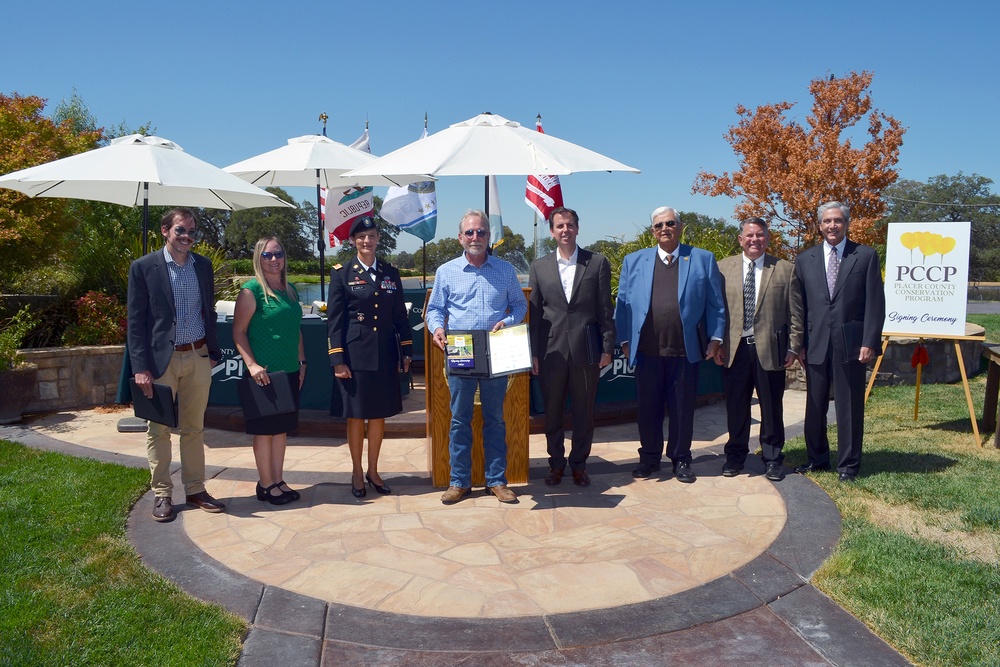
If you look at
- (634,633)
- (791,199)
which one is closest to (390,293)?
(634,633)

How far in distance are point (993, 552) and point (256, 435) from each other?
437 centimetres

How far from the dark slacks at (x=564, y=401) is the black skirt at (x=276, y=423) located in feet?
5.54

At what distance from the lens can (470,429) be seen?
4.83m

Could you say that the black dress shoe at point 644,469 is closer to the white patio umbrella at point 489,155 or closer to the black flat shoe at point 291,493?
the white patio umbrella at point 489,155

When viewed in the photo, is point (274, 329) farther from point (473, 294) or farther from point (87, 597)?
point (87, 597)

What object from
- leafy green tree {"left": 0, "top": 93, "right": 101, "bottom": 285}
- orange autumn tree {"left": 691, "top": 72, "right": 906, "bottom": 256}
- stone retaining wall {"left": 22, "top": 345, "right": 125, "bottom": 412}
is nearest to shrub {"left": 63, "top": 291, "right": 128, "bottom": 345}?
stone retaining wall {"left": 22, "top": 345, "right": 125, "bottom": 412}

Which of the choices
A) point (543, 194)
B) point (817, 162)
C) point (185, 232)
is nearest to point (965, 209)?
point (817, 162)

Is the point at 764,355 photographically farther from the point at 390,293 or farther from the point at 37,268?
the point at 37,268

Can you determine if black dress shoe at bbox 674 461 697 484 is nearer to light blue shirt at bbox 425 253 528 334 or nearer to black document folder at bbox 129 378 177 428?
light blue shirt at bbox 425 253 528 334

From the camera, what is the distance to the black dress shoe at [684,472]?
529 centimetres

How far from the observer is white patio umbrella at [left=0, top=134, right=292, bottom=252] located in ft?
19.2

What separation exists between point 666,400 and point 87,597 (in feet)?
12.7

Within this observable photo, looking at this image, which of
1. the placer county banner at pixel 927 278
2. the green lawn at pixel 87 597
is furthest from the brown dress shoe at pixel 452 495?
the placer county banner at pixel 927 278

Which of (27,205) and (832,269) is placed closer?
(832,269)
